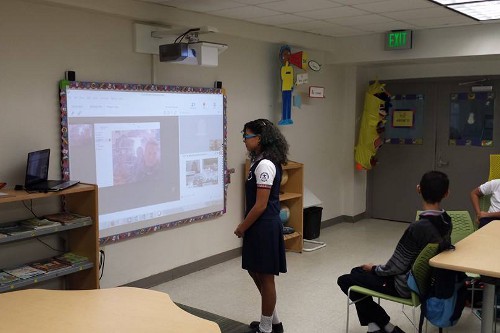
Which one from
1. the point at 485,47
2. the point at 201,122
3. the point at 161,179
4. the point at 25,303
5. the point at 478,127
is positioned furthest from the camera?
the point at 478,127

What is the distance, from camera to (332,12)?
494 centimetres

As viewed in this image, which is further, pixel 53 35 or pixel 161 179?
pixel 161 179

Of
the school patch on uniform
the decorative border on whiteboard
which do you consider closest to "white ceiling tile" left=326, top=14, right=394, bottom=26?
the decorative border on whiteboard

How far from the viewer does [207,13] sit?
493 cm

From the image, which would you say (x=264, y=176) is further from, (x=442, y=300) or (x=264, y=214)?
(x=442, y=300)

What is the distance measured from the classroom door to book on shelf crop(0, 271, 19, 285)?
5.71m

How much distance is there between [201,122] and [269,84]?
1.30 meters

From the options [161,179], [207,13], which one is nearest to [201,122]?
[161,179]

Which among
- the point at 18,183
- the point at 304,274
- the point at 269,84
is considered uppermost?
the point at 269,84

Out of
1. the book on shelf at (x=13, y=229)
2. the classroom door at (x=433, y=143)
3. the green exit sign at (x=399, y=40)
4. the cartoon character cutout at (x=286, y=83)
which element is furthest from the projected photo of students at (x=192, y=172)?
the classroom door at (x=433, y=143)

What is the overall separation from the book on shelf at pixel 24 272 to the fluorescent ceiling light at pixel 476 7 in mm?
3963

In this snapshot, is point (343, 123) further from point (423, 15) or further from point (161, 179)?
point (161, 179)

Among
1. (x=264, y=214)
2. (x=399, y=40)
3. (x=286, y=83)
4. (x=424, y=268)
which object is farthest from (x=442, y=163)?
(x=264, y=214)

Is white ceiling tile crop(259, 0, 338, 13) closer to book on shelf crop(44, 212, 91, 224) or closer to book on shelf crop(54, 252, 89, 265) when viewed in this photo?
book on shelf crop(44, 212, 91, 224)
